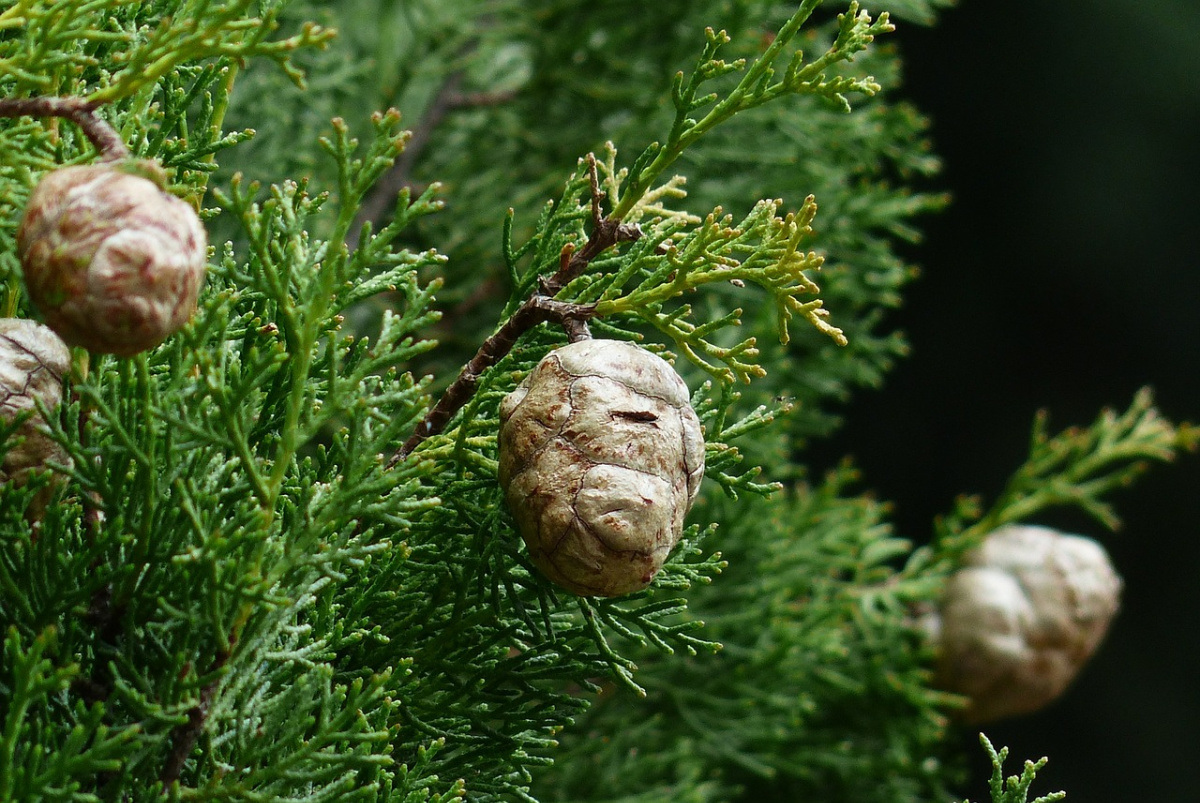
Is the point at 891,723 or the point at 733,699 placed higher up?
the point at 733,699

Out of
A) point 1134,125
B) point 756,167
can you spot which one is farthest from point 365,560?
point 1134,125

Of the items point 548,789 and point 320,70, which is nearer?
point 548,789

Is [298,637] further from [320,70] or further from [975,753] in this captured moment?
[975,753]

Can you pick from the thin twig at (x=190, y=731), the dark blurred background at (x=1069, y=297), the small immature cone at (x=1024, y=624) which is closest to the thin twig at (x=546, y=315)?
the thin twig at (x=190, y=731)

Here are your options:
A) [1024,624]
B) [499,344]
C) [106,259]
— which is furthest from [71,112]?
[1024,624]

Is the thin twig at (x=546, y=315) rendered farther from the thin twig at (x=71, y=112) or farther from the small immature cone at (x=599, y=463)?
the thin twig at (x=71, y=112)

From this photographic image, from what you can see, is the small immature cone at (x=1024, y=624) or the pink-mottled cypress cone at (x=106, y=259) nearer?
the pink-mottled cypress cone at (x=106, y=259)

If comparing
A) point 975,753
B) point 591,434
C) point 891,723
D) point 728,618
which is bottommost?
point 975,753
